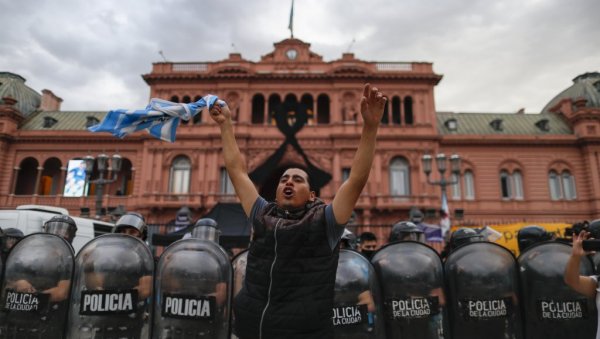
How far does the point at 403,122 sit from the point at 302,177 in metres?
26.7

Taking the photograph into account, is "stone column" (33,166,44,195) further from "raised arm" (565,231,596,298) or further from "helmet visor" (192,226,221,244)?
"raised arm" (565,231,596,298)

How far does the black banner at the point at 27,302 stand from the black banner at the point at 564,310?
5.32m

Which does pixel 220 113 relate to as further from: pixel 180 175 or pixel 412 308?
pixel 180 175

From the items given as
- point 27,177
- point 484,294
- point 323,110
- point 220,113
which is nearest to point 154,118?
point 220,113

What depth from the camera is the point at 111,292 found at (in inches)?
153

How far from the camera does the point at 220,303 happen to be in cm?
399

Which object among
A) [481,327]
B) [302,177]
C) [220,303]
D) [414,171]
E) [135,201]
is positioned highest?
[414,171]

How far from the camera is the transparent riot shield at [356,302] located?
3934 millimetres

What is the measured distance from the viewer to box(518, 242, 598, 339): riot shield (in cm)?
417

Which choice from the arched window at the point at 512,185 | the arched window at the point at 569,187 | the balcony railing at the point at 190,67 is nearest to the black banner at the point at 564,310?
the arched window at the point at 512,185

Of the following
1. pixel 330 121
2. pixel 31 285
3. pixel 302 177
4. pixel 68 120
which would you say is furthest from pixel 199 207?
pixel 302 177

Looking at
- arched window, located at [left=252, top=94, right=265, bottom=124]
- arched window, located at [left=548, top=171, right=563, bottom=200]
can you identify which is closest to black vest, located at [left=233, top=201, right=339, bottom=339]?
arched window, located at [left=252, top=94, right=265, bottom=124]

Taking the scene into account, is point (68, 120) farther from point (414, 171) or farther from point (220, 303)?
point (220, 303)

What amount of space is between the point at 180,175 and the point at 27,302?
939 inches
